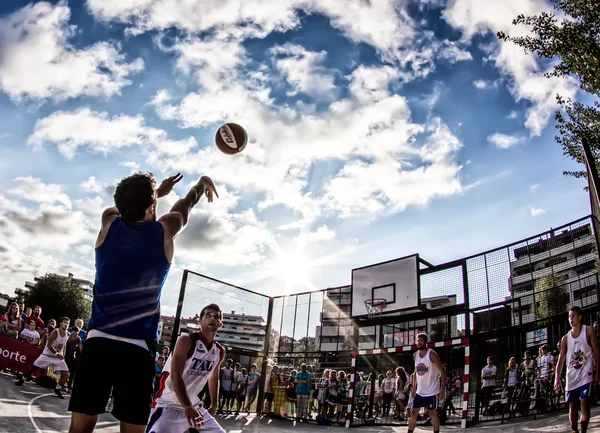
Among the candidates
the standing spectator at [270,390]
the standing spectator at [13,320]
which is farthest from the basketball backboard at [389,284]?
the standing spectator at [13,320]

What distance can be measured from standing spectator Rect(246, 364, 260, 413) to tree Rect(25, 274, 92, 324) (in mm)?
39428

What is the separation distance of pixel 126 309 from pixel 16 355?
12.3 metres

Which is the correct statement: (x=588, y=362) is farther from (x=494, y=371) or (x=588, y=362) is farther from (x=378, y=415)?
(x=378, y=415)

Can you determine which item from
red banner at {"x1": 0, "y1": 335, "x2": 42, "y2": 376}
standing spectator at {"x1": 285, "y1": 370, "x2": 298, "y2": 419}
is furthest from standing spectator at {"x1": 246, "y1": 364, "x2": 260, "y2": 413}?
red banner at {"x1": 0, "y1": 335, "x2": 42, "y2": 376}

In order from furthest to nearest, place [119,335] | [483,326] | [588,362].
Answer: [483,326] < [588,362] < [119,335]

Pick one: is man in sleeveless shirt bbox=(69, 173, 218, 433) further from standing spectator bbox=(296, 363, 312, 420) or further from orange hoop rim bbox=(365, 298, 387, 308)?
orange hoop rim bbox=(365, 298, 387, 308)

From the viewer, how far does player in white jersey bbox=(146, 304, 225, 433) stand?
13.0 feet

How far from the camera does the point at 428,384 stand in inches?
335

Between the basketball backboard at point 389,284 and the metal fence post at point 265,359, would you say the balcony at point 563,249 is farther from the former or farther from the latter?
the metal fence post at point 265,359

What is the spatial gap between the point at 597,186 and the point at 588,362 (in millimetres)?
2816

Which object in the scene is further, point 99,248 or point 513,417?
point 513,417

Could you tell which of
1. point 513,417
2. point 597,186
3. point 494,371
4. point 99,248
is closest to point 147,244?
point 99,248

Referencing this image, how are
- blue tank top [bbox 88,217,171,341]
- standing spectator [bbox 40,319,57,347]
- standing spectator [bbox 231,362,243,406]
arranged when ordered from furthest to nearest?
standing spectator [bbox 231,362,243,406], standing spectator [bbox 40,319,57,347], blue tank top [bbox 88,217,171,341]

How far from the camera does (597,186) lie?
580 centimetres
